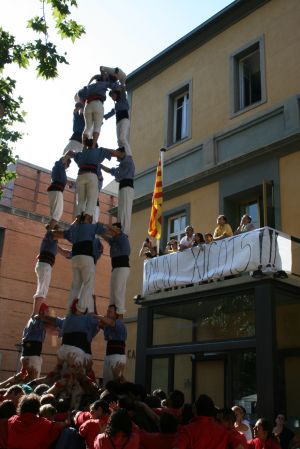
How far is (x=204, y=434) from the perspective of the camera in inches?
172

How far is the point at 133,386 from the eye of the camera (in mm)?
5770

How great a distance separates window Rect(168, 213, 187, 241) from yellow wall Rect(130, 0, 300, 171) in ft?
6.78

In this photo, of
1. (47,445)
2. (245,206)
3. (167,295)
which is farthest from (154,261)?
(47,445)

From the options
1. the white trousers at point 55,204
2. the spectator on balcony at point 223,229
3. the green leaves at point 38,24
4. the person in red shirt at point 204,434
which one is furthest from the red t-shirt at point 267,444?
the green leaves at point 38,24

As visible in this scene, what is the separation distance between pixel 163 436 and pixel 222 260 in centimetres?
620

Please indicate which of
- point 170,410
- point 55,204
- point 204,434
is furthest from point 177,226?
point 204,434

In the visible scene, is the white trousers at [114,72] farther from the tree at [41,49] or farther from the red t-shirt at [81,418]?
the red t-shirt at [81,418]

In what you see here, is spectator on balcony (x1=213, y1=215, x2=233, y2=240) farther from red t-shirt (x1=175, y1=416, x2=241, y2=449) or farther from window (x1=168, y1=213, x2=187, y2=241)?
red t-shirt (x1=175, y1=416, x2=241, y2=449)

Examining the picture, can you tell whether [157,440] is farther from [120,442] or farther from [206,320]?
[206,320]

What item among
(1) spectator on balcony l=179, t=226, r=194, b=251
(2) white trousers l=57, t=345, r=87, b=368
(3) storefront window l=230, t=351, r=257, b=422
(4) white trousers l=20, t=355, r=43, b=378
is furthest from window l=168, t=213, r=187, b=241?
(2) white trousers l=57, t=345, r=87, b=368

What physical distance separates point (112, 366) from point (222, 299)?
3917 millimetres

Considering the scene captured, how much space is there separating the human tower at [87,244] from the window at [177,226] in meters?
5.82

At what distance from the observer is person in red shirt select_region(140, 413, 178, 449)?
4445mm

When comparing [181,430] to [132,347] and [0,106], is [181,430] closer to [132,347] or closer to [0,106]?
[0,106]
